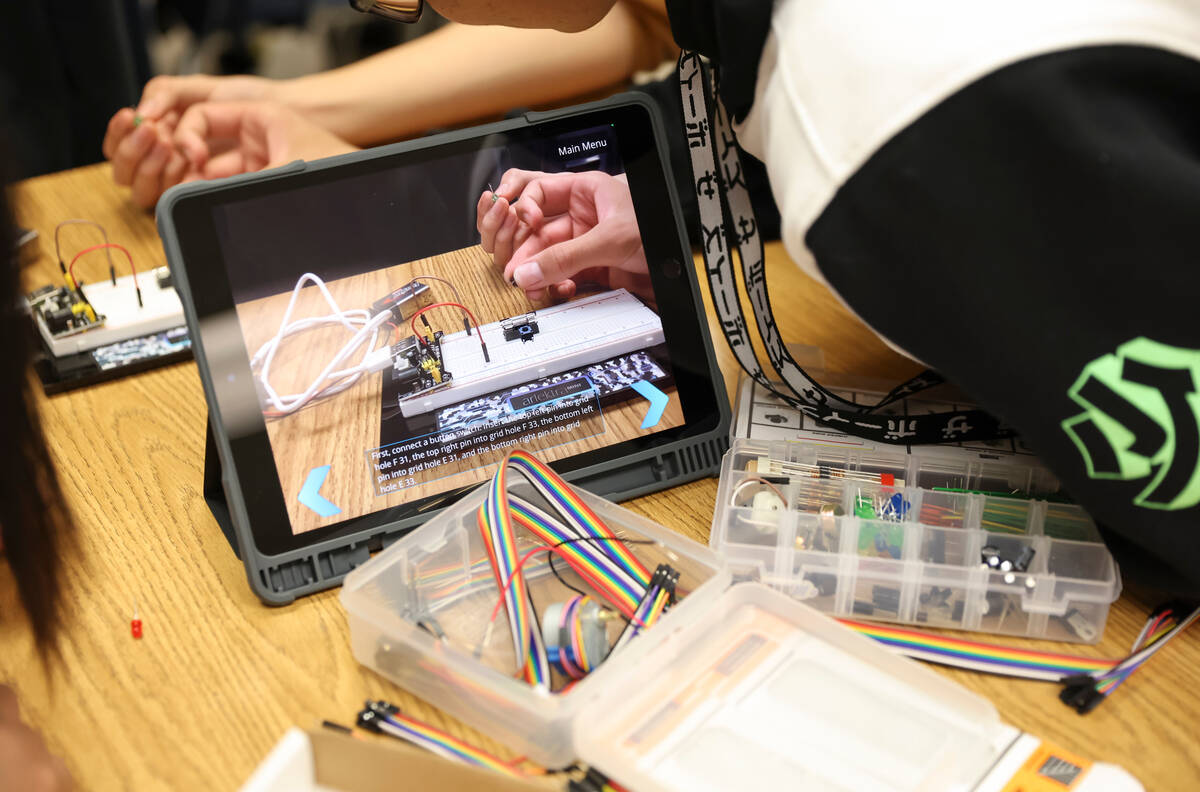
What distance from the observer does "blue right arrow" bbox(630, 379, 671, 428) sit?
2.22 feet

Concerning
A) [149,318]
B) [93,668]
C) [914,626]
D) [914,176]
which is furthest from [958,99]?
[149,318]

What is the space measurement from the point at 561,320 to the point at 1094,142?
1.12ft

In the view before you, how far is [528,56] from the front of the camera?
1.13 m

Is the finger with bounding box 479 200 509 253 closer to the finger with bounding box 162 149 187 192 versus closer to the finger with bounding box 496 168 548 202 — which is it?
the finger with bounding box 496 168 548 202

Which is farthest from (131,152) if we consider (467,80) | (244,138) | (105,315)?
(467,80)

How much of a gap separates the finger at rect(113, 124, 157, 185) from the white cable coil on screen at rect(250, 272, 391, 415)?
0.50 meters

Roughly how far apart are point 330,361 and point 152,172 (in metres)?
0.53

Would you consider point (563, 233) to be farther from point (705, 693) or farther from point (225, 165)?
point (225, 165)

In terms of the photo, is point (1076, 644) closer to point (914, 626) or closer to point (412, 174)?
point (914, 626)

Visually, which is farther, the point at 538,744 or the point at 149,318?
the point at 149,318

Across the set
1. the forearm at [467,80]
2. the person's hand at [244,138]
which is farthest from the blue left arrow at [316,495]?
the forearm at [467,80]

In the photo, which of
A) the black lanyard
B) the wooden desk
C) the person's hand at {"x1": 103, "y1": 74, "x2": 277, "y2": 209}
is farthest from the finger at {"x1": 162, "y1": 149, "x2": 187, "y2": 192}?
the black lanyard

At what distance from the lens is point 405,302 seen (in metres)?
0.63

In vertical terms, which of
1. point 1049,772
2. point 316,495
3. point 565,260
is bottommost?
point 1049,772
